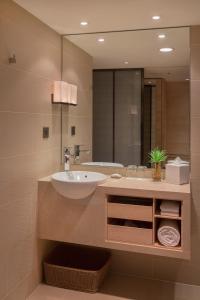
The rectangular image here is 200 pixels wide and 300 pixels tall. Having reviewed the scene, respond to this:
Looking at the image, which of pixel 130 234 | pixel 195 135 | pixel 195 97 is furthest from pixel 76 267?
pixel 195 97

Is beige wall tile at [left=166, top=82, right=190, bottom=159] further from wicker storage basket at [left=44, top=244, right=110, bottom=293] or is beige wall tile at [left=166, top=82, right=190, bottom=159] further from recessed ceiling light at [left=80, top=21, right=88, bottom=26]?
wicker storage basket at [left=44, top=244, right=110, bottom=293]

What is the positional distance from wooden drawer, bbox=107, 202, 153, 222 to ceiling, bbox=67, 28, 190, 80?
122cm

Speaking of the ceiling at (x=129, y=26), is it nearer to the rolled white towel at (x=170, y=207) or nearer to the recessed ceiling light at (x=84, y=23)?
the recessed ceiling light at (x=84, y=23)

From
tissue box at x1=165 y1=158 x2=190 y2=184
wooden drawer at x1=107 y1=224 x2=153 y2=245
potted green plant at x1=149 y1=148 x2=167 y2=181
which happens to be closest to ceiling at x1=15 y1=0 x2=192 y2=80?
potted green plant at x1=149 y1=148 x2=167 y2=181

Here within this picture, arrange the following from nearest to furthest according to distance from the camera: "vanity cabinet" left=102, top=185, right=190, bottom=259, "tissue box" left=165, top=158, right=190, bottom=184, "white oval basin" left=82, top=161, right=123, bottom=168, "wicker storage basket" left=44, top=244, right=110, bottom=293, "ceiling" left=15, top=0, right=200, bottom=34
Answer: "ceiling" left=15, top=0, right=200, bottom=34 → "vanity cabinet" left=102, top=185, right=190, bottom=259 → "tissue box" left=165, top=158, right=190, bottom=184 → "wicker storage basket" left=44, top=244, right=110, bottom=293 → "white oval basin" left=82, top=161, right=123, bottom=168

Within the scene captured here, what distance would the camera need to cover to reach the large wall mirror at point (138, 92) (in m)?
2.84

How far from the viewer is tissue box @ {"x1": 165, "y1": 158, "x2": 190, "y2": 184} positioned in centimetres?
263

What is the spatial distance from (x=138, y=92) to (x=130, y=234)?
131cm

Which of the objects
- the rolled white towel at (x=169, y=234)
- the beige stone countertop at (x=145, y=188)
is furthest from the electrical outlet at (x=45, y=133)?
the rolled white towel at (x=169, y=234)

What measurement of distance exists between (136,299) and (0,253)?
121cm

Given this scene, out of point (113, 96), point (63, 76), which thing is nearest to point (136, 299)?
point (113, 96)

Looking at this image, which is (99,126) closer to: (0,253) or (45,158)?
(45,158)

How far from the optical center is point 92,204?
2.58 m

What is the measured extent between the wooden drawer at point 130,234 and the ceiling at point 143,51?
1.38 metres
